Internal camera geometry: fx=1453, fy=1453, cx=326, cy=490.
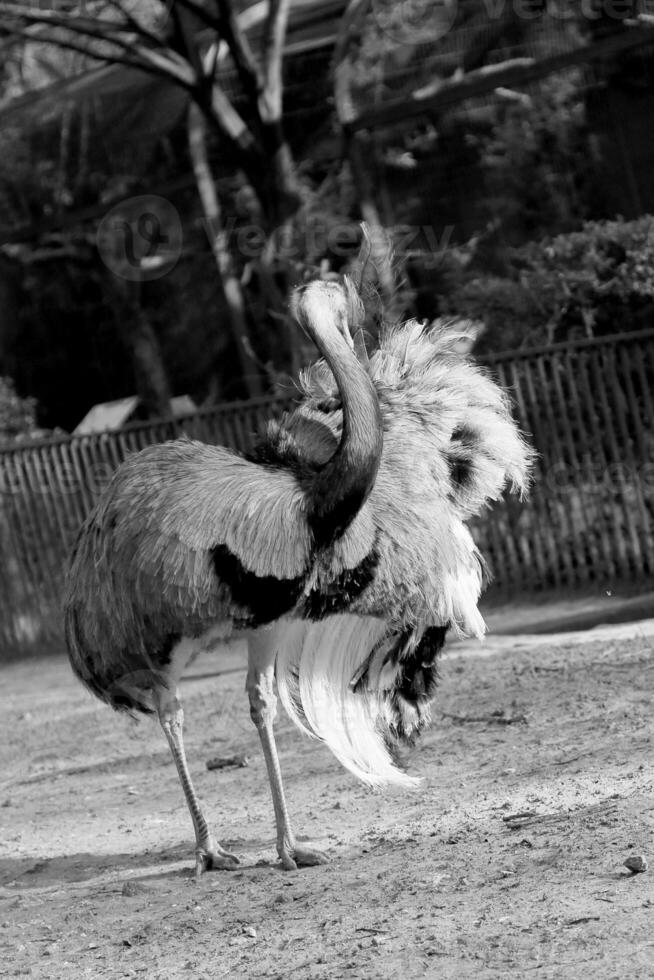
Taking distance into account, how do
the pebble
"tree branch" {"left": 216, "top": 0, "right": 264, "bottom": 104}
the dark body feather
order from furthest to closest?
"tree branch" {"left": 216, "top": 0, "right": 264, "bottom": 104} → the dark body feather → the pebble

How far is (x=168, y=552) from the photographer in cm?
482

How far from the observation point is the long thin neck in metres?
4.61

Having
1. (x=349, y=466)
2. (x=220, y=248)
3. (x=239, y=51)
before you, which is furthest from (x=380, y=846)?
(x=220, y=248)

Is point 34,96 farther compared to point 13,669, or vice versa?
point 34,96

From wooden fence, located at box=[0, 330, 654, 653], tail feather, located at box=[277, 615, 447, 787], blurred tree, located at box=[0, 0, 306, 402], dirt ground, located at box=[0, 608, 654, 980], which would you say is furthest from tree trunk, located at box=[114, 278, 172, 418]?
tail feather, located at box=[277, 615, 447, 787]

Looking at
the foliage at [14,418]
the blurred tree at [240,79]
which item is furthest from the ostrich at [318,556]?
the foliage at [14,418]

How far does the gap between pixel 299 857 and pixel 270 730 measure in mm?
470

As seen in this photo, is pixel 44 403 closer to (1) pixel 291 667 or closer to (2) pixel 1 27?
(2) pixel 1 27

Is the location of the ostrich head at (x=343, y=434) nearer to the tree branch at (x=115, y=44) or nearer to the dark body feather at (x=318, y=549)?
the dark body feather at (x=318, y=549)

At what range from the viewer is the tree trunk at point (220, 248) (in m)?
14.0

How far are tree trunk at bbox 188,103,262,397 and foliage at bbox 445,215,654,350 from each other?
372 centimetres

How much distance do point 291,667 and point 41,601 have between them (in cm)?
627

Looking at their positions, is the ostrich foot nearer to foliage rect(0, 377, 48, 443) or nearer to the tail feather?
the tail feather

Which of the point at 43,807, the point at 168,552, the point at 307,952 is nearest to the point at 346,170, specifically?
the point at 43,807
